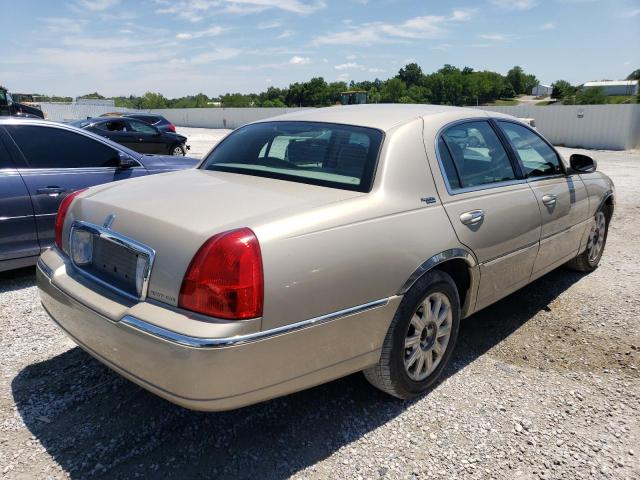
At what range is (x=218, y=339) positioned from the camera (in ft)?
6.66

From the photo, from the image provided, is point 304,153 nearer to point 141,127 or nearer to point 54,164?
point 54,164

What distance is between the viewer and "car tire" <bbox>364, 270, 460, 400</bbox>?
8.79 ft

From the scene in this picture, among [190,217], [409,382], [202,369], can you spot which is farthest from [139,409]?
[409,382]

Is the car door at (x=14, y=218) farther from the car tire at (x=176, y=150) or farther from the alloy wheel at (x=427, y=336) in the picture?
the car tire at (x=176, y=150)

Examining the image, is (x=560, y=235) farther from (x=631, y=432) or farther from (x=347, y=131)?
(x=347, y=131)

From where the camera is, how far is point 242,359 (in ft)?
6.81

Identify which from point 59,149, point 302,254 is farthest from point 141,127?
point 302,254

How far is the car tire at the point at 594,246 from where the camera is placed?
5059mm

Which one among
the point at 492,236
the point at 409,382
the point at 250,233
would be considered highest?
the point at 250,233

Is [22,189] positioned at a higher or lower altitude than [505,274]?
higher

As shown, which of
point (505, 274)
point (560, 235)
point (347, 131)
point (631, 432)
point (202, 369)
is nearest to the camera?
point (202, 369)

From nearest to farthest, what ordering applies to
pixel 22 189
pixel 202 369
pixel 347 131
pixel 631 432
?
pixel 202 369, pixel 631 432, pixel 347 131, pixel 22 189

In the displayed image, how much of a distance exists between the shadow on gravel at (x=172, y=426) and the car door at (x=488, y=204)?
2.50ft

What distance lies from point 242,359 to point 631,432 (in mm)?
2158
